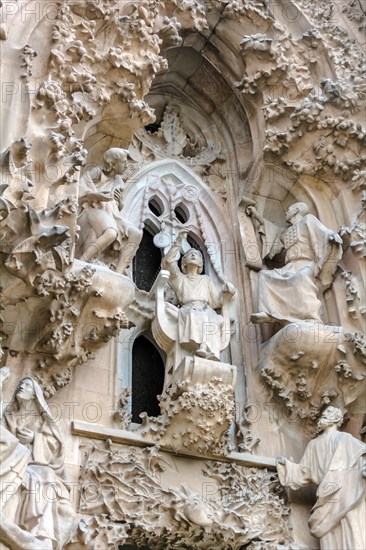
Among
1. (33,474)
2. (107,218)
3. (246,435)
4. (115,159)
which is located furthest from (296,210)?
(33,474)

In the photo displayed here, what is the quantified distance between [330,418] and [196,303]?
4.78 ft

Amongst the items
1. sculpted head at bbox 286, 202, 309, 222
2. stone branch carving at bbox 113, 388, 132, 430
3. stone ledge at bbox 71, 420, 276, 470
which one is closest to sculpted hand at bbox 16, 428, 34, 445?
stone ledge at bbox 71, 420, 276, 470

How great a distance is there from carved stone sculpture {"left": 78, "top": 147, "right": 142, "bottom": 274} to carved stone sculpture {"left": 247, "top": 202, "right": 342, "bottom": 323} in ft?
4.18

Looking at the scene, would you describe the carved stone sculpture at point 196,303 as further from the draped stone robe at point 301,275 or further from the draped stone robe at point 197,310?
the draped stone robe at point 301,275

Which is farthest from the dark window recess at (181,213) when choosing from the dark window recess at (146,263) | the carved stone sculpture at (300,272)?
the carved stone sculpture at (300,272)

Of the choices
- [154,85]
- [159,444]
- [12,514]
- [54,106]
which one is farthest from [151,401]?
[154,85]

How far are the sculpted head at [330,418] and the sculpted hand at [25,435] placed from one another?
242cm

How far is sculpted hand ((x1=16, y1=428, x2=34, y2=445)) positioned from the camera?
6152 mm

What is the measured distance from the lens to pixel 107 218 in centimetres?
735

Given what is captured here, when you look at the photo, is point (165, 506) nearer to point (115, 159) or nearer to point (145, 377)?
point (145, 377)

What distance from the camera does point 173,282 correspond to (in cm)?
773

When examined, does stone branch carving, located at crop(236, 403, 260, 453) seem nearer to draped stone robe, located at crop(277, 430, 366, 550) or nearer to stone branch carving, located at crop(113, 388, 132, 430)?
draped stone robe, located at crop(277, 430, 366, 550)

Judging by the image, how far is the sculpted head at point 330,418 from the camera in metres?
7.25

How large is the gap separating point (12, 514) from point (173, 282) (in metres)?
2.69
